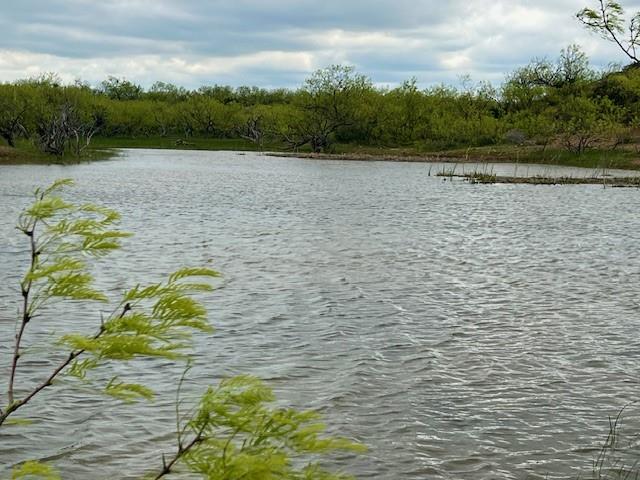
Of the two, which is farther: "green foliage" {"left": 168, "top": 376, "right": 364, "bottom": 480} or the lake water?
the lake water

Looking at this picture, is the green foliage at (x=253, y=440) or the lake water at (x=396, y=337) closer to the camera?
the green foliage at (x=253, y=440)

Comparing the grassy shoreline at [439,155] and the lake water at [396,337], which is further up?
the grassy shoreline at [439,155]

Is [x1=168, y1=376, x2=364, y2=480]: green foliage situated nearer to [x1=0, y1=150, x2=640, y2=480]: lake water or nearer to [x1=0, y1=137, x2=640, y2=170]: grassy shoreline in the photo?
[x1=0, y1=150, x2=640, y2=480]: lake water

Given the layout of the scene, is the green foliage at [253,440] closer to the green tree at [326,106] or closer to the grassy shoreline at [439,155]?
the grassy shoreline at [439,155]

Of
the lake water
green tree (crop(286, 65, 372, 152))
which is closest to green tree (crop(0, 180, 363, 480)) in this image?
the lake water

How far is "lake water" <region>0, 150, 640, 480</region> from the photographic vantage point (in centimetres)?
934

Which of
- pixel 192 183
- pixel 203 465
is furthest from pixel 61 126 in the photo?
pixel 203 465

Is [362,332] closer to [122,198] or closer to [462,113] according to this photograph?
[122,198]

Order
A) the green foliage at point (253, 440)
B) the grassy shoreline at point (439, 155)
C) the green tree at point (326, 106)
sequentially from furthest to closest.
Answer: the green tree at point (326, 106) → the grassy shoreline at point (439, 155) → the green foliage at point (253, 440)

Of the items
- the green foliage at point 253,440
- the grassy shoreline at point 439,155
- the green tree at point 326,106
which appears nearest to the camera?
the green foliage at point 253,440

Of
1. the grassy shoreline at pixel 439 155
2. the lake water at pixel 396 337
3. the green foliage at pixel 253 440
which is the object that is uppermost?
the grassy shoreline at pixel 439 155

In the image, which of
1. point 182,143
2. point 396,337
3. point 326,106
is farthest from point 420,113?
point 396,337

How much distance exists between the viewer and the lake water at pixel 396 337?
9.34 m

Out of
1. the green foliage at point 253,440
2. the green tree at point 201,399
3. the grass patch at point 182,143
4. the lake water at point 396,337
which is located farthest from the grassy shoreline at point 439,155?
the green foliage at point 253,440
